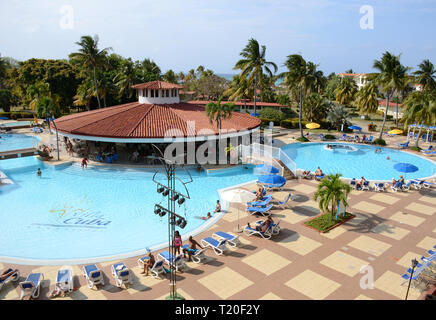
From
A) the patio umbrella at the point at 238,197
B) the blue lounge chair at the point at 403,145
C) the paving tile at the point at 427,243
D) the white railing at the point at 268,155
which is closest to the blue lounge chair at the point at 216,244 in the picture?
the patio umbrella at the point at 238,197

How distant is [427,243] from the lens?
17453 millimetres

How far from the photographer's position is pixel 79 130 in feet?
109

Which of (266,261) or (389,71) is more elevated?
(389,71)

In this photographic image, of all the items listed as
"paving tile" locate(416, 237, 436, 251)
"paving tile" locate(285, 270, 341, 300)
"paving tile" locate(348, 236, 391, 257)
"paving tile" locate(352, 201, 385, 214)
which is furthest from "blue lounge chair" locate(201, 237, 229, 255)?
"paving tile" locate(352, 201, 385, 214)

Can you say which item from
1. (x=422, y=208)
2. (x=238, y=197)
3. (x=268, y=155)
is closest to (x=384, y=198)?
(x=422, y=208)

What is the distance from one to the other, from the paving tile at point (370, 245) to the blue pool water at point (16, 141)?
1605 inches

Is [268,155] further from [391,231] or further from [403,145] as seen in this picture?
[403,145]

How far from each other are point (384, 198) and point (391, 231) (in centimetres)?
602

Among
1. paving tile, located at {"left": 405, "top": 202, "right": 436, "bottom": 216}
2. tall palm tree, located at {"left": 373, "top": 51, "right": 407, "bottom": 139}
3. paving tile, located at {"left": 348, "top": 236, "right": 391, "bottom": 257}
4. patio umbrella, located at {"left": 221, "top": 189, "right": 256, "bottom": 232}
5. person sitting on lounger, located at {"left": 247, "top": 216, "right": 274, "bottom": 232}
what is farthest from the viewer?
tall palm tree, located at {"left": 373, "top": 51, "right": 407, "bottom": 139}

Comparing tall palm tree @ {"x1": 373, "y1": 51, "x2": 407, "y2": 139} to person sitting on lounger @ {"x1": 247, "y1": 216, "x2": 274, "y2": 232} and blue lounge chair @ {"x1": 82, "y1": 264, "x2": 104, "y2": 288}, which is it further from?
blue lounge chair @ {"x1": 82, "y1": 264, "x2": 104, "y2": 288}

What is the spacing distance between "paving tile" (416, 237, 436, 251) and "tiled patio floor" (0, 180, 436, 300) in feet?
0.16

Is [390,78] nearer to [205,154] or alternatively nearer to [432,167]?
[432,167]

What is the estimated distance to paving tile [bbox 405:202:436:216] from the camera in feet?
71.2
